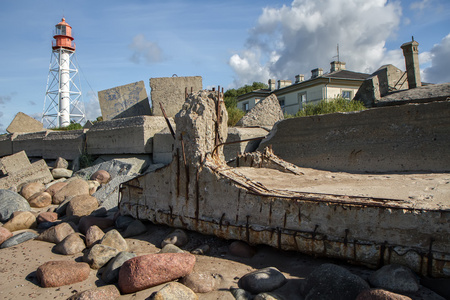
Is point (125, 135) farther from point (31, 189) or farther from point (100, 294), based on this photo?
point (100, 294)

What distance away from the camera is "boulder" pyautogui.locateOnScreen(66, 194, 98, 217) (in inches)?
245

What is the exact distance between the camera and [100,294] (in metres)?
3.25

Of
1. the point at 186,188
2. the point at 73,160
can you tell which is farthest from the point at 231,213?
the point at 73,160

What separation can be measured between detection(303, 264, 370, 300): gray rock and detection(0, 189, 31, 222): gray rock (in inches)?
232

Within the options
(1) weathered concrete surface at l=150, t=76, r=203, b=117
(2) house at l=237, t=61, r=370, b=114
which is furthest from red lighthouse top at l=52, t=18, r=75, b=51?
(1) weathered concrete surface at l=150, t=76, r=203, b=117

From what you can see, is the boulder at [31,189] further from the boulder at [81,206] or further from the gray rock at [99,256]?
the gray rock at [99,256]

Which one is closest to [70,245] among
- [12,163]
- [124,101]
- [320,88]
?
[124,101]

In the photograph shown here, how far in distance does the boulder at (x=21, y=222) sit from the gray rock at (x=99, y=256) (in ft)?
7.68

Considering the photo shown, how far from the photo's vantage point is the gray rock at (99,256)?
4.00 m

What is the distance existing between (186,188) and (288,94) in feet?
60.5

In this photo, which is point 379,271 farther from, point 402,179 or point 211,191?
point 211,191

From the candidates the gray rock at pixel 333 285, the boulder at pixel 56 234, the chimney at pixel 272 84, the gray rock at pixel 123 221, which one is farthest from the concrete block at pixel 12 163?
the chimney at pixel 272 84

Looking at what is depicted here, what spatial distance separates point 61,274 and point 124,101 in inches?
260

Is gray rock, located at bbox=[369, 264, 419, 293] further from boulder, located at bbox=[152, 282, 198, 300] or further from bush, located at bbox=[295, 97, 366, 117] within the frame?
bush, located at bbox=[295, 97, 366, 117]
